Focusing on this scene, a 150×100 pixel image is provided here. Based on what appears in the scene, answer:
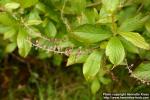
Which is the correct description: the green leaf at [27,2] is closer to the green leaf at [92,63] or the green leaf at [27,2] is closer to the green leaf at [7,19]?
the green leaf at [7,19]

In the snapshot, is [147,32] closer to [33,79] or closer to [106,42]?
[106,42]

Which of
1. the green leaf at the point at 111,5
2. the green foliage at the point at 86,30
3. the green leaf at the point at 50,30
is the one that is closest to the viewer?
the green leaf at the point at 111,5

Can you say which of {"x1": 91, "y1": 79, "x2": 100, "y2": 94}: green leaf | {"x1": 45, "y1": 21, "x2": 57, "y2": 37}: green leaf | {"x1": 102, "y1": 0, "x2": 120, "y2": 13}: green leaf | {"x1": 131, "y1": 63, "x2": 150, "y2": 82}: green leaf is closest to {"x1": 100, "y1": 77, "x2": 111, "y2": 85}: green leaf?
{"x1": 91, "y1": 79, "x2": 100, "y2": 94}: green leaf

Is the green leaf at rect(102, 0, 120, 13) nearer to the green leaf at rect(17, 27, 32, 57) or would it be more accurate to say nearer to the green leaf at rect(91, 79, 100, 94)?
the green leaf at rect(17, 27, 32, 57)

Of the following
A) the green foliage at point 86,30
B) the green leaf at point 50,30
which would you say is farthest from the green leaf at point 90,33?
the green leaf at point 50,30

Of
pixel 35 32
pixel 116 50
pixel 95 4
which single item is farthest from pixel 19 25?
pixel 116 50

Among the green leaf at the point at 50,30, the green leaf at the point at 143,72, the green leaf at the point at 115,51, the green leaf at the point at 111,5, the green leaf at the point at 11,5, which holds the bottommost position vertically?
the green leaf at the point at 143,72

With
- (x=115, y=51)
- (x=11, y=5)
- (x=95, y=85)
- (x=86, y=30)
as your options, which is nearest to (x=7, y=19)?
(x=11, y=5)

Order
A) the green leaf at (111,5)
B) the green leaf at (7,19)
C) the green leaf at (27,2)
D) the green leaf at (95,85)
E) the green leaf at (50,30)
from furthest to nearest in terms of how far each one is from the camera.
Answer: the green leaf at (95,85), the green leaf at (50,30), the green leaf at (7,19), the green leaf at (27,2), the green leaf at (111,5)

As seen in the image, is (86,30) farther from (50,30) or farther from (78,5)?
(50,30)
